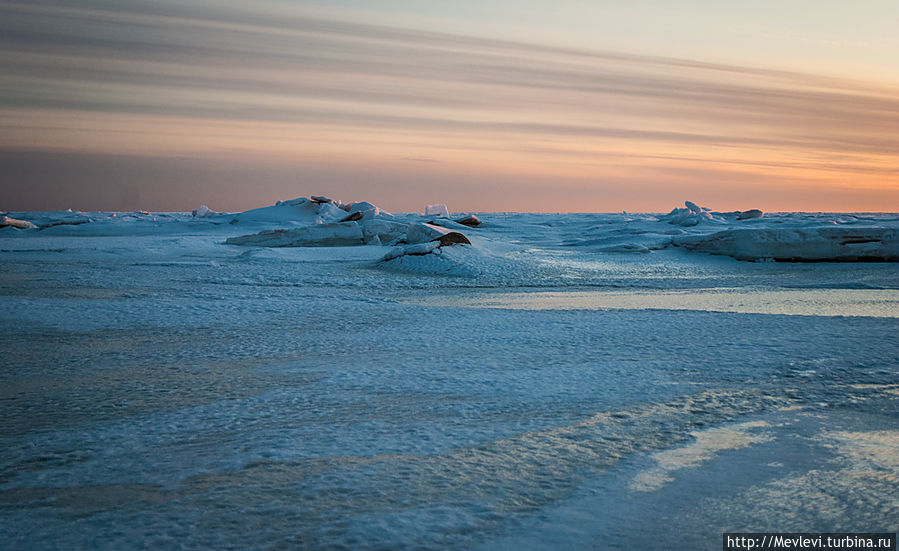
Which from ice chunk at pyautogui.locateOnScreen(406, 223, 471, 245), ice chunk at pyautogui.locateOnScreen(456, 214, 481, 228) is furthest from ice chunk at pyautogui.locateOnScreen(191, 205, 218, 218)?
ice chunk at pyautogui.locateOnScreen(406, 223, 471, 245)

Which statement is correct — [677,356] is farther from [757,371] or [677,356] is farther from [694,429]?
[694,429]

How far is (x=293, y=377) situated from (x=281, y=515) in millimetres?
1309

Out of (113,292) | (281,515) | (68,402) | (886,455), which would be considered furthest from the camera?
(113,292)

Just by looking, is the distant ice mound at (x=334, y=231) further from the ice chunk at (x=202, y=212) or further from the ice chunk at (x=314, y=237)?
the ice chunk at (x=202, y=212)

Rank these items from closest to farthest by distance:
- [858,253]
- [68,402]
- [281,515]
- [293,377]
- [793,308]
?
[281,515] → [68,402] → [293,377] → [793,308] → [858,253]

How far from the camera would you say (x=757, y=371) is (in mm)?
2900

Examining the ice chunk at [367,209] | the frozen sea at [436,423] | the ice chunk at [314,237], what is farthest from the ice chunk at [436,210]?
the frozen sea at [436,423]

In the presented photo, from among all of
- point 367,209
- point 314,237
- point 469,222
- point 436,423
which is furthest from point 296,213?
point 436,423

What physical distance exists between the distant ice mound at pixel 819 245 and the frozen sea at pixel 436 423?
4.55 m

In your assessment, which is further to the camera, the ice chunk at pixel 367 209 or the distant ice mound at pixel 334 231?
the ice chunk at pixel 367 209

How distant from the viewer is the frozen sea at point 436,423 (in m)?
1.51

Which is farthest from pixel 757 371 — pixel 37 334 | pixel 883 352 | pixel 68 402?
pixel 37 334

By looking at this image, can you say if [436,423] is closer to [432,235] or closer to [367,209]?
[432,235]

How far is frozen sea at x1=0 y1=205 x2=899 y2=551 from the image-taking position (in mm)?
1507
